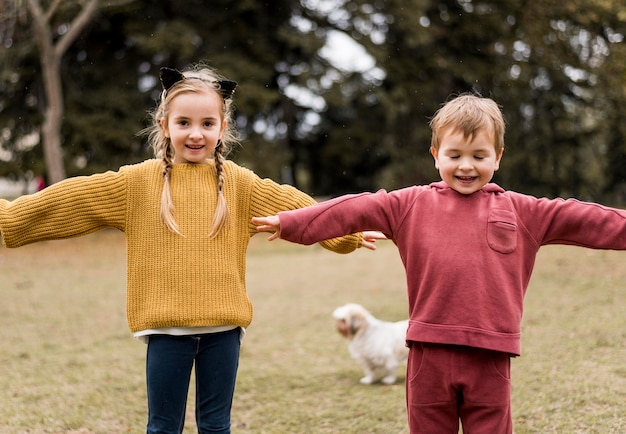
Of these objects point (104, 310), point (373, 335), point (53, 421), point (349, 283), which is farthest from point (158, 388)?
point (349, 283)

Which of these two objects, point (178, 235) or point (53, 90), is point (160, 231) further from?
point (53, 90)

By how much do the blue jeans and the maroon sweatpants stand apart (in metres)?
0.71

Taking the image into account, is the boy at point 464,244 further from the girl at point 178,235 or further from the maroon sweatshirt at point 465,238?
the girl at point 178,235

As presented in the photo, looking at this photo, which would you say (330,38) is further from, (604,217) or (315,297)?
(604,217)

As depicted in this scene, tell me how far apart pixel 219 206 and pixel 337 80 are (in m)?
16.1

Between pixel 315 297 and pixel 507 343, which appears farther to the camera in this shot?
pixel 315 297

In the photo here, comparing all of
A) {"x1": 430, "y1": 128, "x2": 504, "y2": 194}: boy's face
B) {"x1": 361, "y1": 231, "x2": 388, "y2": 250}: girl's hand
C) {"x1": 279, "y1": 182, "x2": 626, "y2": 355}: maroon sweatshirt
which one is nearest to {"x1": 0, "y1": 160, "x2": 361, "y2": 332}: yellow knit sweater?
{"x1": 279, "y1": 182, "x2": 626, "y2": 355}: maroon sweatshirt

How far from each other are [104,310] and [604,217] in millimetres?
6938

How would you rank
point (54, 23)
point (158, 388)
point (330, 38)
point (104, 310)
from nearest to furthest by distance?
point (158, 388) → point (104, 310) → point (54, 23) → point (330, 38)

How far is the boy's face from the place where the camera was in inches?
104

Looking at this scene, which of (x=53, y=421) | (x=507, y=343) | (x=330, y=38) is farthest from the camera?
(x=330, y=38)

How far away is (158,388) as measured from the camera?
285 centimetres

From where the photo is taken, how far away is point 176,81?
3016 mm

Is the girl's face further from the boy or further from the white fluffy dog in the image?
the white fluffy dog
